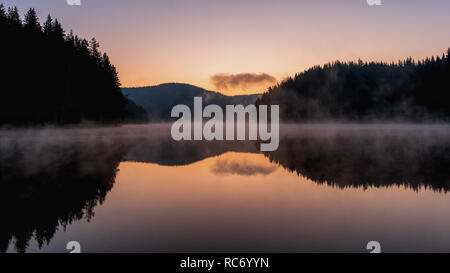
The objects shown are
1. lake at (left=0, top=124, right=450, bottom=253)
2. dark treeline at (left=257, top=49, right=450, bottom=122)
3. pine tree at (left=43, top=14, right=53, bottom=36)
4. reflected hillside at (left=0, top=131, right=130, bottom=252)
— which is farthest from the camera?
dark treeline at (left=257, top=49, right=450, bottom=122)

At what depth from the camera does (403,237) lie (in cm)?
688

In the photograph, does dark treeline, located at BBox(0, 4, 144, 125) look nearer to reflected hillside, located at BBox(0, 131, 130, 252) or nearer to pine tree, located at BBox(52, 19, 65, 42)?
pine tree, located at BBox(52, 19, 65, 42)

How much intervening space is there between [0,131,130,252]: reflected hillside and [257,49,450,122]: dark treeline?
354ft

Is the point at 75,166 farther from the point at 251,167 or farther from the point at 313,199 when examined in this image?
the point at 313,199

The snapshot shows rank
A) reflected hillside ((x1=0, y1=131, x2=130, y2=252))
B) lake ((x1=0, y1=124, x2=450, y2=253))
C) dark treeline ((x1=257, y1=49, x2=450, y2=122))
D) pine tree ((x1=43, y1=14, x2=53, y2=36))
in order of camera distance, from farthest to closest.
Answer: dark treeline ((x1=257, y1=49, x2=450, y2=122))
pine tree ((x1=43, y1=14, x2=53, y2=36))
reflected hillside ((x1=0, y1=131, x2=130, y2=252))
lake ((x1=0, y1=124, x2=450, y2=253))

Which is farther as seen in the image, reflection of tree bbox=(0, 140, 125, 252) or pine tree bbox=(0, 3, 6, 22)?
pine tree bbox=(0, 3, 6, 22)

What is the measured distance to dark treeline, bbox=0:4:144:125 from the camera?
43.0 metres

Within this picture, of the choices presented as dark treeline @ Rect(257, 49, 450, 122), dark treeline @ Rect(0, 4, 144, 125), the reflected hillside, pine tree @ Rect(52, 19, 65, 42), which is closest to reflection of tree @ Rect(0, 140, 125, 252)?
the reflected hillside

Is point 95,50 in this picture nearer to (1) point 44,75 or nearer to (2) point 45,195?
(1) point 44,75

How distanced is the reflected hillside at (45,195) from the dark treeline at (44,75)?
32.7 meters

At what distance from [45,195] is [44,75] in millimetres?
46805

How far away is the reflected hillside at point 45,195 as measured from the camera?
23.5ft

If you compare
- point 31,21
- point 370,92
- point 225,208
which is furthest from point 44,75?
point 370,92

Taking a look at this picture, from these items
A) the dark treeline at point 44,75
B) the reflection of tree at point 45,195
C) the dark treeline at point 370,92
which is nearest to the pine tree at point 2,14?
the dark treeline at point 44,75
